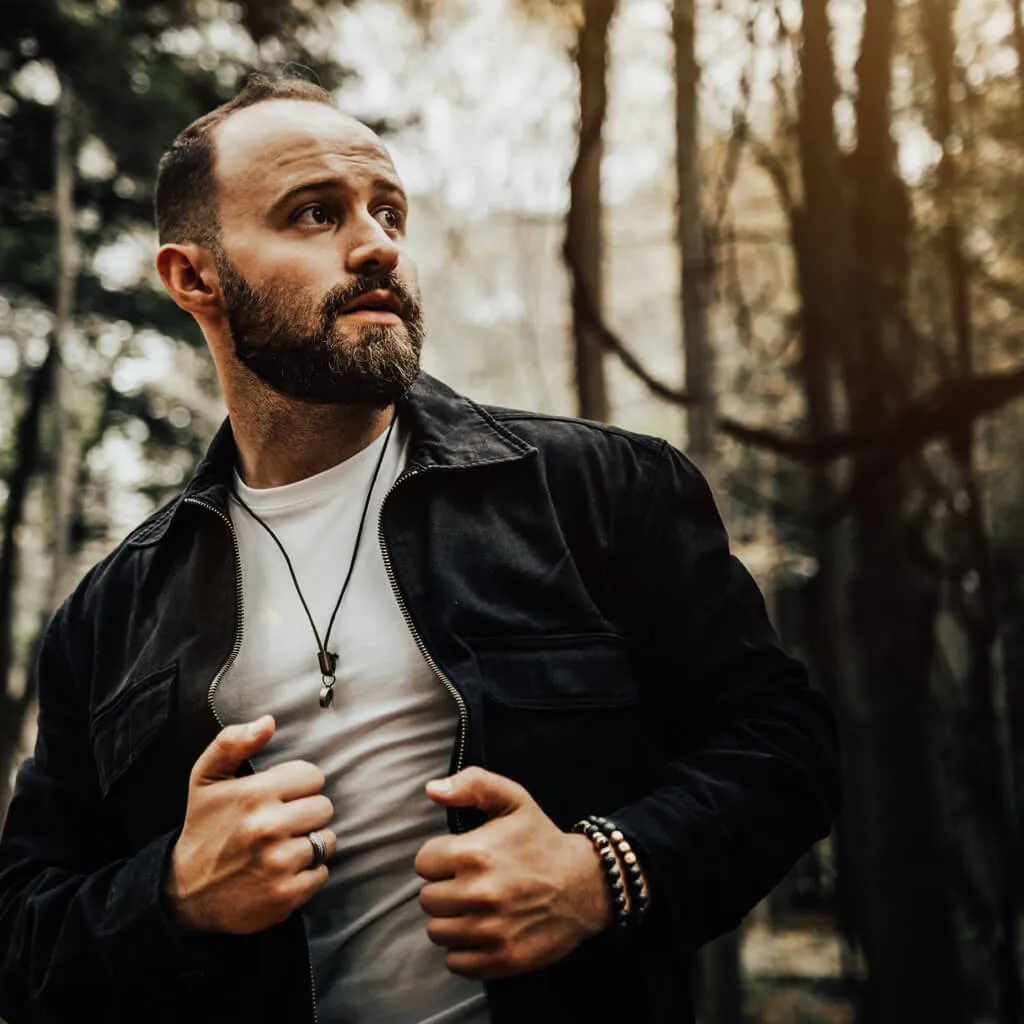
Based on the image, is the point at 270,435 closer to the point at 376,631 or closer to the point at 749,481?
the point at 376,631

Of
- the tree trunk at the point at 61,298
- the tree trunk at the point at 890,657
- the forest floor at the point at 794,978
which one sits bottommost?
the forest floor at the point at 794,978

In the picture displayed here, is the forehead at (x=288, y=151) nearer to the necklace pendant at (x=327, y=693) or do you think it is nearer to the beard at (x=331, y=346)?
the beard at (x=331, y=346)

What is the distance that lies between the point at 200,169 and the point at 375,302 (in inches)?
18.8

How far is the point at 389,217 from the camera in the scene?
181 cm

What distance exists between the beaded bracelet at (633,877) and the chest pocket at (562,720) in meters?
0.12

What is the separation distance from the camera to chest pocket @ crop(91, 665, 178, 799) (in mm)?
1614

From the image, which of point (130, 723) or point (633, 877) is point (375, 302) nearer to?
point (130, 723)

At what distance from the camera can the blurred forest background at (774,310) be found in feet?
16.5

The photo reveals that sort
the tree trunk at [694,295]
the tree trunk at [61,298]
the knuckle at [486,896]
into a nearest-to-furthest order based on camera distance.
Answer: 1. the knuckle at [486,896]
2. the tree trunk at [694,295]
3. the tree trunk at [61,298]

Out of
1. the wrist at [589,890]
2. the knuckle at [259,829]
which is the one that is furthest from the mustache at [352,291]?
the wrist at [589,890]

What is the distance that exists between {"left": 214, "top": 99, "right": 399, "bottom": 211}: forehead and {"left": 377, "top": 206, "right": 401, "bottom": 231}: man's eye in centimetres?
5

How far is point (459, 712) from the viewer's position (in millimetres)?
1508

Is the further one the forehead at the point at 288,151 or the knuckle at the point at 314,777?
the forehead at the point at 288,151

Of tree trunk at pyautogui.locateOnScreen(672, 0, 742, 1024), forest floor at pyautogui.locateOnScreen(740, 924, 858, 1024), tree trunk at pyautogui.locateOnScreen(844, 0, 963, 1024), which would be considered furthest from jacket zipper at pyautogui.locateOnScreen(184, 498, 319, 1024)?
forest floor at pyautogui.locateOnScreen(740, 924, 858, 1024)
